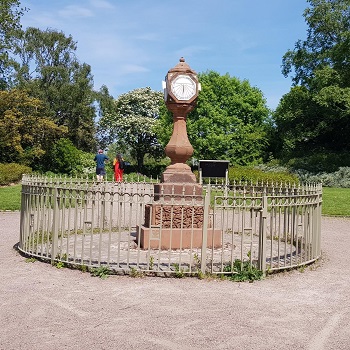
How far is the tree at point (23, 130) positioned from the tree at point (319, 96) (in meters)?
21.9

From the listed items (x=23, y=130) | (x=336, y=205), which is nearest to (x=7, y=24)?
(x=23, y=130)

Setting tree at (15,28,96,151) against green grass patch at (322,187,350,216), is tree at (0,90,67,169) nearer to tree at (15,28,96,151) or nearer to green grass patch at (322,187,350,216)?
tree at (15,28,96,151)

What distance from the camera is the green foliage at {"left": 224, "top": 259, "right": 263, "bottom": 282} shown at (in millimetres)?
7145

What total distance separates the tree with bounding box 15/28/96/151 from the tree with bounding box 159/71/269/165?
8881mm

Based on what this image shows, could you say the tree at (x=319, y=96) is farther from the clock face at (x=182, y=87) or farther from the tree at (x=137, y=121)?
the clock face at (x=182, y=87)

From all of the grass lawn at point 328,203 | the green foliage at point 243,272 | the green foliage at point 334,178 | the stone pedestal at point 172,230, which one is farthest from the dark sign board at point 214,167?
the green foliage at point 334,178

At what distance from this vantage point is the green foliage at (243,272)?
714 centimetres

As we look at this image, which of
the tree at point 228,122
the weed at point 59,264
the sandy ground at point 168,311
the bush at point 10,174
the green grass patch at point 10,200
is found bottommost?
the sandy ground at point 168,311

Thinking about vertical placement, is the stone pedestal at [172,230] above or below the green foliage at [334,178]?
below

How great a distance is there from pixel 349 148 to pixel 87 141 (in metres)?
28.1

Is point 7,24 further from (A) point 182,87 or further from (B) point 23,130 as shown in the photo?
(A) point 182,87

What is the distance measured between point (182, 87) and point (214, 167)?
9002 mm

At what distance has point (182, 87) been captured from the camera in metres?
9.94

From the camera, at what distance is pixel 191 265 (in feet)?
24.4
